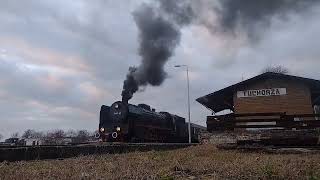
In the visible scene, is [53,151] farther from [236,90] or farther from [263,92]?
→ [263,92]

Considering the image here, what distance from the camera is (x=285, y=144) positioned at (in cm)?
1706

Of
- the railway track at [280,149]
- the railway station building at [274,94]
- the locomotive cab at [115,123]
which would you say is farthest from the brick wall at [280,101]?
the locomotive cab at [115,123]


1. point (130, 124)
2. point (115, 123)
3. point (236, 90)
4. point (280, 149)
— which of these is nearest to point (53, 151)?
point (280, 149)

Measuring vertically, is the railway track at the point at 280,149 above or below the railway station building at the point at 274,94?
below

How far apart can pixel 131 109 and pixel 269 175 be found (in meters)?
22.0

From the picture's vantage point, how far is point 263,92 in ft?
81.6

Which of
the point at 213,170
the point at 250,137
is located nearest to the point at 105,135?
the point at 250,137

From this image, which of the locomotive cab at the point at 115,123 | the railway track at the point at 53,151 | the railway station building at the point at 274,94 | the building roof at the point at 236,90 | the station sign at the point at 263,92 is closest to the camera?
the railway track at the point at 53,151

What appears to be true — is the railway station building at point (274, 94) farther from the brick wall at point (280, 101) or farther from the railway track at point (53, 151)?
the railway track at point (53, 151)

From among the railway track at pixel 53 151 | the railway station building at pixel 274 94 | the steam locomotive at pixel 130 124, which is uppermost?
the railway station building at pixel 274 94

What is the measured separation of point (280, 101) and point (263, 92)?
1.26 m

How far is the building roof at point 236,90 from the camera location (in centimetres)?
2361

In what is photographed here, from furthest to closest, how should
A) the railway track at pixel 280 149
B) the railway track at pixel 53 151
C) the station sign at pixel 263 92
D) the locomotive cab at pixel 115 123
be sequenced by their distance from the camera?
the locomotive cab at pixel 115 123
the station sign at pixel 263 92
the railway track at pixel 280 149
the railway track at pixel 53 151

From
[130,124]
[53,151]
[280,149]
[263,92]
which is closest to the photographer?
[53,151]
